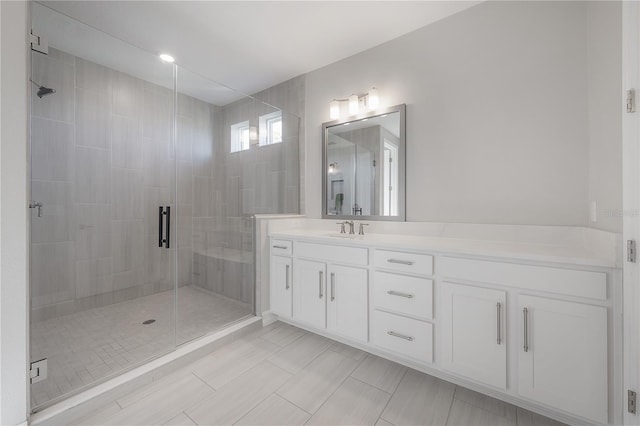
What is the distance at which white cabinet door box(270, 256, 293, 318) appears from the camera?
2.32 meters

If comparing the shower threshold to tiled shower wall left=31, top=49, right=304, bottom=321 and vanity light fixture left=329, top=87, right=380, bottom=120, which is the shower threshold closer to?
tiled shower wall left=31, top=49, right=304, bottom=321

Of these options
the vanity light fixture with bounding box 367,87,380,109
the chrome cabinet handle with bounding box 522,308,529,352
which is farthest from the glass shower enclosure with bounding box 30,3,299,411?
the chrome cabinet handle with bounding box 522,308,529,352

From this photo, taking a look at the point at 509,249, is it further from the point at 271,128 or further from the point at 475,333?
the point at 271,128

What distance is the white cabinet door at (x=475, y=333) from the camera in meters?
1.37

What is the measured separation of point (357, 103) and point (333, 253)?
59.5 inches

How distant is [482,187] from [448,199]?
25cm

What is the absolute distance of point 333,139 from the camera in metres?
2.71

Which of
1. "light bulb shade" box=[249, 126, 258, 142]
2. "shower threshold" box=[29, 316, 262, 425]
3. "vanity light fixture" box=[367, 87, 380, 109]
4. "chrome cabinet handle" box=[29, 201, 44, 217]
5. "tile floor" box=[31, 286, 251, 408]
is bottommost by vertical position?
"shower threshold" box=[29, 316, 262, 425]

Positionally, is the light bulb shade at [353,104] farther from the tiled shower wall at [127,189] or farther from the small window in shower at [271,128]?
the tiled shower wall at [127,189]

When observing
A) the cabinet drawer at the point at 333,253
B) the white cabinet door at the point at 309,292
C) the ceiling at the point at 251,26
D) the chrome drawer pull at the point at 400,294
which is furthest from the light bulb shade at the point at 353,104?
the chrome drawer pull at the point at 400,294

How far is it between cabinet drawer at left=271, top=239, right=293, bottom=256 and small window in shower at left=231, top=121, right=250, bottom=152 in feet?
3.36

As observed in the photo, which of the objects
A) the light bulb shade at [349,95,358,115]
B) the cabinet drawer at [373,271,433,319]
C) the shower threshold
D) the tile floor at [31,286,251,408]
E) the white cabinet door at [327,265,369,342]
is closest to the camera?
the shower threshold

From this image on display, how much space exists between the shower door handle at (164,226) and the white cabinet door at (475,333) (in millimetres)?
2042

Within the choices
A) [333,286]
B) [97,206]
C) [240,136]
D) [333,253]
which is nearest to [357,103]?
[240,136]
